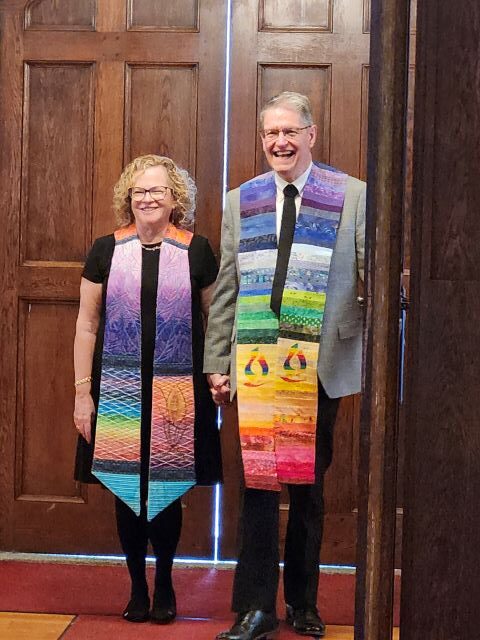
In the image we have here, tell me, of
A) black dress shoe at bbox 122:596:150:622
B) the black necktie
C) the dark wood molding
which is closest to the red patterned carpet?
black dress shoe at bbox 122:596:150:622

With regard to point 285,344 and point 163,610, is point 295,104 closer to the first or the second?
point 285,344

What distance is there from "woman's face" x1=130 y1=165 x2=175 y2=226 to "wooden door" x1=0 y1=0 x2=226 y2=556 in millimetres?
664

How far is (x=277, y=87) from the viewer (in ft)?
12.5

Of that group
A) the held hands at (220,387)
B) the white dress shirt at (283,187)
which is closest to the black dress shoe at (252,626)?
the held hands at (220,387)

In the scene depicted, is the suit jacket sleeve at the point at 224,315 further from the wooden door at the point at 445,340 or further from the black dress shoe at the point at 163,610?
the wooden door at the point at 445,340

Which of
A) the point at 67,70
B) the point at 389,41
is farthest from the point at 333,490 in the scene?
the point at 389,41

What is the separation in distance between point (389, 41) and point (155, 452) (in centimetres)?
193

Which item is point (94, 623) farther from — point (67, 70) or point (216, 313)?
point (67, 70)

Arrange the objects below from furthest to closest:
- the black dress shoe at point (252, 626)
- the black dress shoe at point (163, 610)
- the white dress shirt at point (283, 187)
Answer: the black dress shoe at point (163, 610) → the white dress shirt at point (283, 187) → the black dress shoe at point (252, 626)

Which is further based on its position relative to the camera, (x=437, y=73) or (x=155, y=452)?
(x=155, y=452)

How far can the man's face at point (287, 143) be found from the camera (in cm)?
291

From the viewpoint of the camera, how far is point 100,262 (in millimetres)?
3217

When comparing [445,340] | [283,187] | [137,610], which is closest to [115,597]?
[137,610]

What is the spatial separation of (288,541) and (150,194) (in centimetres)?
110
